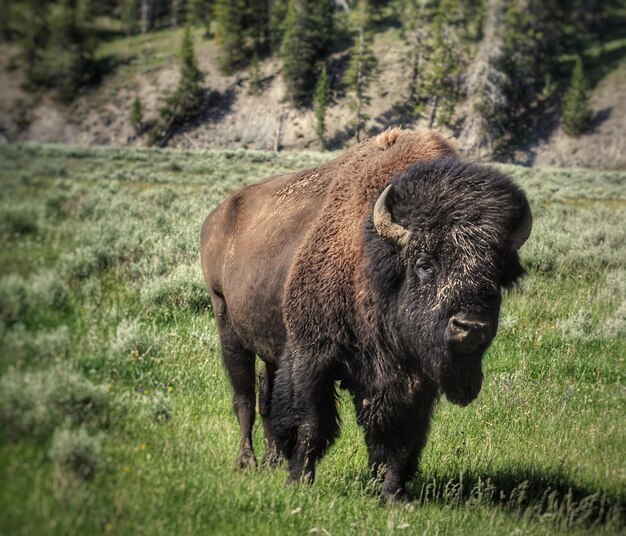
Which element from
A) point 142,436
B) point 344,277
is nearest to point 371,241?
point 344,277

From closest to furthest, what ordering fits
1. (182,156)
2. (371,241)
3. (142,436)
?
(142,436), (371,241), (182,156)

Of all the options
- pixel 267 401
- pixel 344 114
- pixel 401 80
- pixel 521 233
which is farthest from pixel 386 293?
pixel 401 80

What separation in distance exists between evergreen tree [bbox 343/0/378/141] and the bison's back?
129 feet

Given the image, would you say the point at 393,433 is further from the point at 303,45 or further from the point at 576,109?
the point at 576,109

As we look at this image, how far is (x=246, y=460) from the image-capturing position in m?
4.49

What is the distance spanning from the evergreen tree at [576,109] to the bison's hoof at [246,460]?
59.3 meters

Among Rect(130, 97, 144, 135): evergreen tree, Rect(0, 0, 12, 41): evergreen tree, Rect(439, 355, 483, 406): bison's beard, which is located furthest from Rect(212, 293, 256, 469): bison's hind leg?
Rect(130, 97, 144, 135): evergreen tree

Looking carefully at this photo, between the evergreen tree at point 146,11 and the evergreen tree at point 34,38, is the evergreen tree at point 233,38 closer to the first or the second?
the evergreen tree at point 146,11

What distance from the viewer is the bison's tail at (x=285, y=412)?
4.01m

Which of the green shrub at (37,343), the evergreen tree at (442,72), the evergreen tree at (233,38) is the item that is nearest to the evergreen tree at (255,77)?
the evergreen tree at (233,38)

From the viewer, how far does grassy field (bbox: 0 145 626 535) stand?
215 cm

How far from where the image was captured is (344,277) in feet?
13.0

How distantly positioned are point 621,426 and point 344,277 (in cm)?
274

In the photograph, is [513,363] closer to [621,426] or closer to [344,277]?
[621,426]
